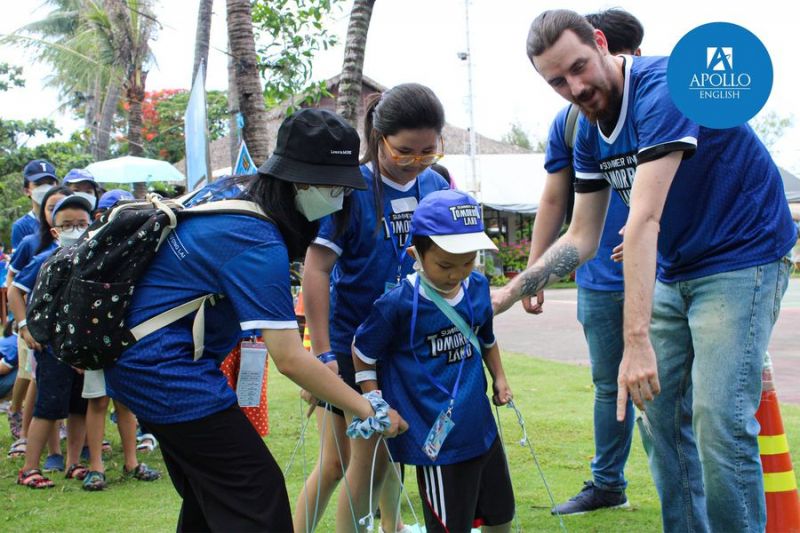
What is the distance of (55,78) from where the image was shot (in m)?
40.6

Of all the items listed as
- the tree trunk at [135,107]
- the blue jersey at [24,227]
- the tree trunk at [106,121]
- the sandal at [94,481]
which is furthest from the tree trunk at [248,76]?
the tree trunk at [106,121]

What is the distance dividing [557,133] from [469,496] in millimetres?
1737

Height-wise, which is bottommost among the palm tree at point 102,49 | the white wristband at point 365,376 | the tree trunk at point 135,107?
the white wristband at point 365,376

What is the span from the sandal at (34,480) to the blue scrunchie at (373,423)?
344 centimetres

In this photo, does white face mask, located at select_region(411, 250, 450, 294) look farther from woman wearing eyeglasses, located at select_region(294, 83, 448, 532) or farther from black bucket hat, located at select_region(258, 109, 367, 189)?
→ black bucket hat, located at select_region(258, 109, 367, 189)

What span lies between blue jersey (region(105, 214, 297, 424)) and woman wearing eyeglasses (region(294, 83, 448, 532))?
666 mm

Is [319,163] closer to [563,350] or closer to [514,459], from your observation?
[514,459]

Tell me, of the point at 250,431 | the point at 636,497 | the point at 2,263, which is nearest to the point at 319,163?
the point at 250,431

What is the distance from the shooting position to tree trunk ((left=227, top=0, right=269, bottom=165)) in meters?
7.61

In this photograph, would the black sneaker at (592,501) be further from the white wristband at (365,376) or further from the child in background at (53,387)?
the child in background at (53,387)

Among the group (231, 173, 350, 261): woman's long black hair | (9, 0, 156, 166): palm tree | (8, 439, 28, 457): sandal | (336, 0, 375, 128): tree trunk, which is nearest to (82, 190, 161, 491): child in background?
(8, 439, 28, 457): sandal

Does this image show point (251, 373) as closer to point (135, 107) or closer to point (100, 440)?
point (100, 440)

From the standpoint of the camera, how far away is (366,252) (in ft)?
11.3

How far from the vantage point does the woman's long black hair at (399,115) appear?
3.30 meters
